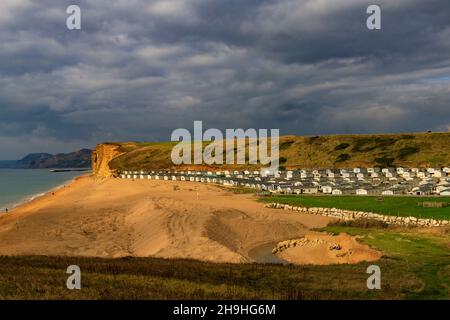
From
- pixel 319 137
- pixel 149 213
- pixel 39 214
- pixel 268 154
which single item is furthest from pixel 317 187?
pixel 319 137

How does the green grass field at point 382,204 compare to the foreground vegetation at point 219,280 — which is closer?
the foreground vegetation at point 219,280

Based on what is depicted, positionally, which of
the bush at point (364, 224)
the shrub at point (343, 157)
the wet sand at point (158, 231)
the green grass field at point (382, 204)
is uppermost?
the shrub at point (343, 157)

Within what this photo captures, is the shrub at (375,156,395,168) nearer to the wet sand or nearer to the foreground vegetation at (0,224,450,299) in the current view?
the wet sand

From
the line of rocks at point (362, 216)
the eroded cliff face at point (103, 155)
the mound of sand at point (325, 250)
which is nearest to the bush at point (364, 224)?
the line of rocks at point (362, 216)

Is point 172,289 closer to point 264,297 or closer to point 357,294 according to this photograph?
point 264,297

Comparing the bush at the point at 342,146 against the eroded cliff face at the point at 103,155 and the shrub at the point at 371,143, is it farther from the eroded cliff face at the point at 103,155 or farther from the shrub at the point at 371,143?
the eroded cliff face at the point at 103,155

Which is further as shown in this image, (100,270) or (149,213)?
Result: (149,213)
